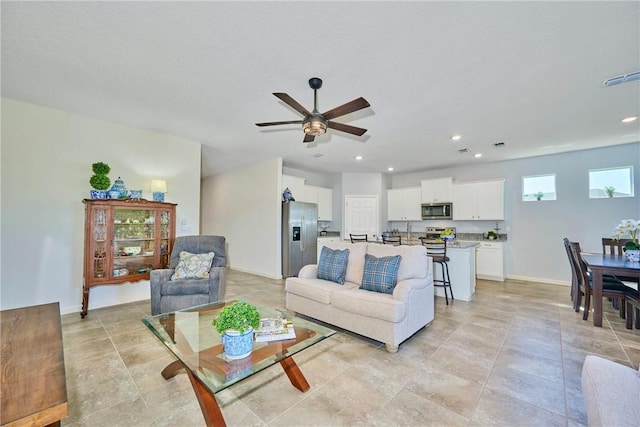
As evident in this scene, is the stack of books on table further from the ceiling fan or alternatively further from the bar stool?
the bar stool

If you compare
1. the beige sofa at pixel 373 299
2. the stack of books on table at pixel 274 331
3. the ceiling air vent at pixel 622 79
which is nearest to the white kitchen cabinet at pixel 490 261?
the beige sofa at pixel 373 299

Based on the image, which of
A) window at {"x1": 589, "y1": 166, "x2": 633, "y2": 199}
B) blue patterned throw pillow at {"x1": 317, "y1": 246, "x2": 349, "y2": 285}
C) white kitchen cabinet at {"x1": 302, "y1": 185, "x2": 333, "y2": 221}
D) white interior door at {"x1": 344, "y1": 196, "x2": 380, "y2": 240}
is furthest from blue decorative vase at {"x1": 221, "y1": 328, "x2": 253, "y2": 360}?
window at {"x1": 589, "y1": 166, "x2": 633, "y2": 199}

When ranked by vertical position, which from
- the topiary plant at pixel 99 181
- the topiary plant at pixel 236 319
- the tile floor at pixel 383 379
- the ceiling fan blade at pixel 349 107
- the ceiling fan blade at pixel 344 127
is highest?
the ceiling fan blade at pixel 349 107

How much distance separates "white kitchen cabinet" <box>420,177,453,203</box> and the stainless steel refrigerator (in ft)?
9.87

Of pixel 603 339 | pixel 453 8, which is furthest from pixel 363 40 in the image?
pixel 603 339

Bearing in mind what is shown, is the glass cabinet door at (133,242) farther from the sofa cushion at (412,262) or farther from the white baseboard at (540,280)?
the white baseboard at (540,280)

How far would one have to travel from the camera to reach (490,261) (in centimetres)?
580

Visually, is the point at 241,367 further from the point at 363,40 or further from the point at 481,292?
the point at 481,292

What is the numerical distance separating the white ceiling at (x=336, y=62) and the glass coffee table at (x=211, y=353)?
2.30 m

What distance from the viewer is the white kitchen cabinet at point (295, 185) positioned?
6.24 metres

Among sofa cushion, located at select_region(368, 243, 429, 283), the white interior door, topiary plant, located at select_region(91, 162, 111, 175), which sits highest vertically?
topiary plant, located at select_region(91, 162, 111, 175)

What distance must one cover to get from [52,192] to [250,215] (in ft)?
11.6

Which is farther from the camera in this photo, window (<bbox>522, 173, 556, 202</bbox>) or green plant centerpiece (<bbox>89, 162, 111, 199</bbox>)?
window (<bbox>522, 173, 556, 202</bbox>)

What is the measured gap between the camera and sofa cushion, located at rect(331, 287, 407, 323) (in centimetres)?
252
